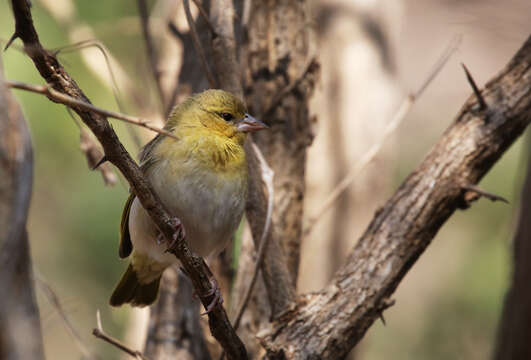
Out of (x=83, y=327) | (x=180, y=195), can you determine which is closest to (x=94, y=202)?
(x=83, y=327)

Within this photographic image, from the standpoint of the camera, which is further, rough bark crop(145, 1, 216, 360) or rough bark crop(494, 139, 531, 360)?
rough bark crop(494, 139, 531, 360)

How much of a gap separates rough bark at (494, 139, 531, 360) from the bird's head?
206 centimetres

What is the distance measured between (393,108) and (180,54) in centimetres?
202

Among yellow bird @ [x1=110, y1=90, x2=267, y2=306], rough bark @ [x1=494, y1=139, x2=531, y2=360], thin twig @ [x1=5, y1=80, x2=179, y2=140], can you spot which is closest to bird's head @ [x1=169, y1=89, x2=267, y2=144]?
yellow bird @ [x1=110, y1=90, x2=267, y2=306]

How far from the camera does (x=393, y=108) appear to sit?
5.60 metres

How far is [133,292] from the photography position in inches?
136

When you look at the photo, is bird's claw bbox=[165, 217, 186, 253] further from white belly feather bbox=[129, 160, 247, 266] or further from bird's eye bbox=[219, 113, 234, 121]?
bird's eye bbox=[219, 113, 234, 121]

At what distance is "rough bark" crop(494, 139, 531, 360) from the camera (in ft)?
13.4

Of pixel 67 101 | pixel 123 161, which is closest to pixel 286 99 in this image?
pixel 123 161

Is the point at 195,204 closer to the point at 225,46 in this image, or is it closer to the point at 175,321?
the point at 225,46

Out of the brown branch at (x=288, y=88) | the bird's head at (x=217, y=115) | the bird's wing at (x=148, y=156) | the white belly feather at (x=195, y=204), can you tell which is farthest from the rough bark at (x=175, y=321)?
the bird's wing at (x=148, y=156)

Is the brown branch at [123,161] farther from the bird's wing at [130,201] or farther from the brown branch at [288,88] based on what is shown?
the brown branch at [288,88]

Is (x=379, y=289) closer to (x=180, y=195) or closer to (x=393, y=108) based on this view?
(x=180, y=195)

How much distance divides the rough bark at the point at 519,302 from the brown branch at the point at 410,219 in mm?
1311
